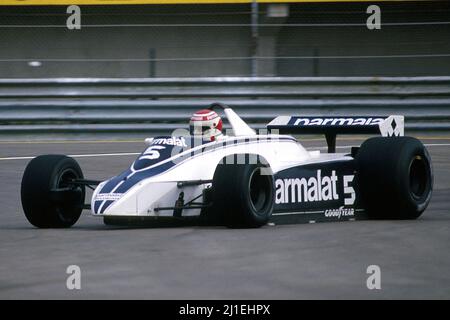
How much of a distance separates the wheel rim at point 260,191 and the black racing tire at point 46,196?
4.56 ft

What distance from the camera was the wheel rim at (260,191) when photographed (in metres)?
9.55

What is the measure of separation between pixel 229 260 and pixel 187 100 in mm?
10018

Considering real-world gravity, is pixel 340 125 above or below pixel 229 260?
above

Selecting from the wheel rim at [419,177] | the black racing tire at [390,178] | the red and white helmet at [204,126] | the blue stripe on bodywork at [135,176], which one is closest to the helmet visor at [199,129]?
the red and white helmet at [204,126]

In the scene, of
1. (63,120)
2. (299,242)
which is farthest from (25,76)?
(299,242)

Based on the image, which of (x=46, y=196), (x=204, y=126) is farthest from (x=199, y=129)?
(x=46, y=196)

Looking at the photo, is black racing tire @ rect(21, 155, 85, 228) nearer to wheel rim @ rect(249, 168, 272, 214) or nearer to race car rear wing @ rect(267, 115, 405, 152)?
wheel rim @ rect(249, 168, 272, 214)

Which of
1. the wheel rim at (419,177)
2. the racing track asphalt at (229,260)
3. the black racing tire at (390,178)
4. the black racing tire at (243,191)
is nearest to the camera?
the racing track asphalt at (229,260)

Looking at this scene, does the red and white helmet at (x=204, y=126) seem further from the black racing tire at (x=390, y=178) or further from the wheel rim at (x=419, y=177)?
the wheel rim at (x=419, y=177)

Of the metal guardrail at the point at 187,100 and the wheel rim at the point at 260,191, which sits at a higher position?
the metal guardrail at the point at 187,100

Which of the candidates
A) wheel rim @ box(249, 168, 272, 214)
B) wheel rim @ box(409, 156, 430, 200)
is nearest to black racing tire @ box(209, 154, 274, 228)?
wheel rim @ box(249, 168, 272, 214)

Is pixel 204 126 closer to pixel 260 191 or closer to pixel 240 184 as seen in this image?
pixel 260 191

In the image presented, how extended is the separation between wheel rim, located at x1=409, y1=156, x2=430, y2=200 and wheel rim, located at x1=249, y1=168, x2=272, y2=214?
1.59 meters

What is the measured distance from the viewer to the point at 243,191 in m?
9.09
